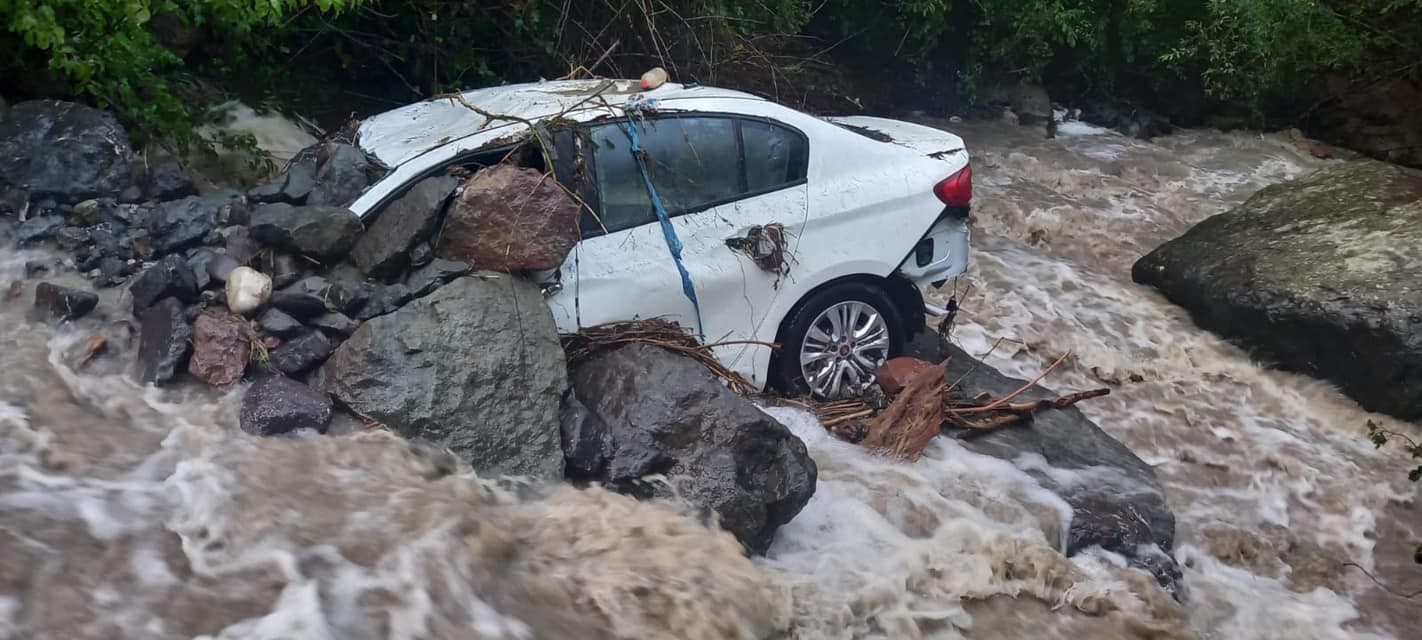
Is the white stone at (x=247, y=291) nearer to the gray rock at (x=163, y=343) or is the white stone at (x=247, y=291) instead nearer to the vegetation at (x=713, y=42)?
the gray rock at (x=163, y=343)

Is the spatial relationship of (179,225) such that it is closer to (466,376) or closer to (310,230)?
(310,230)

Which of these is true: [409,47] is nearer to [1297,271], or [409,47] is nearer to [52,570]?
[52,570]

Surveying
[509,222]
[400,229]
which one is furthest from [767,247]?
[400,229]

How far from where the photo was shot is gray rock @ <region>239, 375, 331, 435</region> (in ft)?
13.4

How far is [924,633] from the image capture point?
4.24 meters

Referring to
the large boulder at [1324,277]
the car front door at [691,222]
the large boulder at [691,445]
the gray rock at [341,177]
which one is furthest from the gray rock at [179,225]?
the large boulder at [1324,277]

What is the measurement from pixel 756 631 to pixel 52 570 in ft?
7.41

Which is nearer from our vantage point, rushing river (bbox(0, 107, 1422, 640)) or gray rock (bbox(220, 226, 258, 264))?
rushing river (bbox(0, 107, 1422, 640))

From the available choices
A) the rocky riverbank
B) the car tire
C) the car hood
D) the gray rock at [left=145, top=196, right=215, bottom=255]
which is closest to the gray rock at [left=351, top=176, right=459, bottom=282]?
the rocky riverbank

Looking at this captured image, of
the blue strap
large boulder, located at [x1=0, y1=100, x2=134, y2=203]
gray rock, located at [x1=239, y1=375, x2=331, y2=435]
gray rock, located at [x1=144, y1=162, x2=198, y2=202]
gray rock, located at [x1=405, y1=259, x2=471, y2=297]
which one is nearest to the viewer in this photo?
gray rock, located at [x1=239, y1=375, x2=331, y2=435]

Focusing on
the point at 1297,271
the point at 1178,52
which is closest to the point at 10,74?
the point at 1297,271

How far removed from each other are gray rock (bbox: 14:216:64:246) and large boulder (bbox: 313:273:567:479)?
180 centimetres

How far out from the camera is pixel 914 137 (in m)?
6.11

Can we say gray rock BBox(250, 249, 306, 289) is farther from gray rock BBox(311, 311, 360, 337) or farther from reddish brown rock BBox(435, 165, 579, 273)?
reddish brown rock BBox(435, 165, 579, 273)
